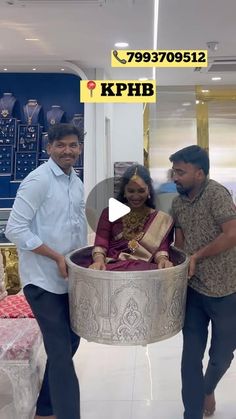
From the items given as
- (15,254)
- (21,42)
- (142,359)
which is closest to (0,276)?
(15,254)

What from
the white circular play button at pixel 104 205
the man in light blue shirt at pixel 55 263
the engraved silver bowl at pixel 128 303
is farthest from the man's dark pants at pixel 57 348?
the white circular play button at pixel 104 205

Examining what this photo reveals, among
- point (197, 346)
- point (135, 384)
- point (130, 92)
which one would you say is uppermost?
point (130, 92)

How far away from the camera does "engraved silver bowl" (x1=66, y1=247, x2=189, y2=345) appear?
4.83 ft

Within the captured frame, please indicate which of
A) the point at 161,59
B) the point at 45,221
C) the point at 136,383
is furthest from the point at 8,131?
the point at 45,221

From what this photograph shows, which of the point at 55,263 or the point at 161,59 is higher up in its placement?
the point at 161,59

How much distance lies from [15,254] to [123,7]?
2.29 metres

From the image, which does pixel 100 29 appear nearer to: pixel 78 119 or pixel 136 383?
pixel 78 119

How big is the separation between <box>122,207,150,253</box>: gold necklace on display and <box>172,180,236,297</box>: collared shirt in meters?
0.22

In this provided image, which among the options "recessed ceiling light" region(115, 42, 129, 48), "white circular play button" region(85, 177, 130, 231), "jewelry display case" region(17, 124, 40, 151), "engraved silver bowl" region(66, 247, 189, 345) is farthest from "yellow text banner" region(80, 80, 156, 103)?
"jewelry display case" region(17, 124, 40, 151)

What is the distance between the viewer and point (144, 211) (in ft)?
5.58

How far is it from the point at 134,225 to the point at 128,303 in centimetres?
33

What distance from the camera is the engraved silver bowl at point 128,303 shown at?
4.83ft

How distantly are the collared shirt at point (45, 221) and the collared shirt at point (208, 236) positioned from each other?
46 centimetres

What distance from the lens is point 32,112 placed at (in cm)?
614
